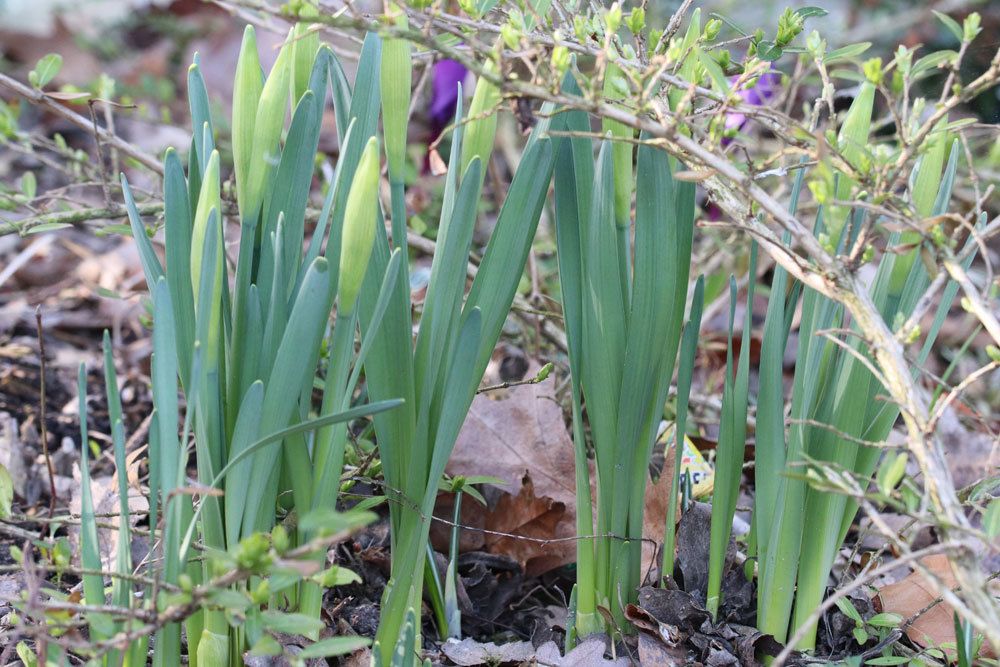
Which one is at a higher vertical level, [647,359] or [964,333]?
[647,359]

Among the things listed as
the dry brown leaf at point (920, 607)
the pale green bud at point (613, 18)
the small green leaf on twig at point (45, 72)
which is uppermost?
the pale green bud at point (613, 18)

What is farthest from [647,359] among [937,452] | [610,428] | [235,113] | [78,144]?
[78,144]

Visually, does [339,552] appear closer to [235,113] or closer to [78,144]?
[235,113]

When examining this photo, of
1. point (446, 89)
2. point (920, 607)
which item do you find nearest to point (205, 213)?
point (920, 607)

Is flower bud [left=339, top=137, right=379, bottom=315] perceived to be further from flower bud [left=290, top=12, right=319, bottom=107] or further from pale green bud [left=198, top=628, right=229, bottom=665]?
pale green bud [left=198, top=628, right=229, bottom=665]

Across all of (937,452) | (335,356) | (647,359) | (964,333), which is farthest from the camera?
(964,333)

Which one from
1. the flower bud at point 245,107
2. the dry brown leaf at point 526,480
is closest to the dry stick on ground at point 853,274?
the flower bud at point 245,107

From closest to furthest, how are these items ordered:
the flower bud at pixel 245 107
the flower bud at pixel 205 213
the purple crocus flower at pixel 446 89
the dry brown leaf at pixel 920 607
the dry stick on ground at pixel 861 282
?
the dry stick on ground at pixel 861 282 < the flower bud at pixel 205 213 < the flower bud at pixel 245 107 < the dry brown leaf at pixel 920 607 < the purple crocus flower at pixel 446 89

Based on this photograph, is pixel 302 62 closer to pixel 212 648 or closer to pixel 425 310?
pixel 425 310

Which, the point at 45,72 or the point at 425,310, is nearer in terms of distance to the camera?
the point at 425,310

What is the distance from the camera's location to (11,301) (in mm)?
2416

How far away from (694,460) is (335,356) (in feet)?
2.27

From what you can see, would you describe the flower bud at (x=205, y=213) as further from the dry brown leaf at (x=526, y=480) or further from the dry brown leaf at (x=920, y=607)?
the dry brown leaf at (x=920, y=607)

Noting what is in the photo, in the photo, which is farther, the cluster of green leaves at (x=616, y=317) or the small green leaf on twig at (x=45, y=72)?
the small green leaf on twig at (x=45, y=72)
